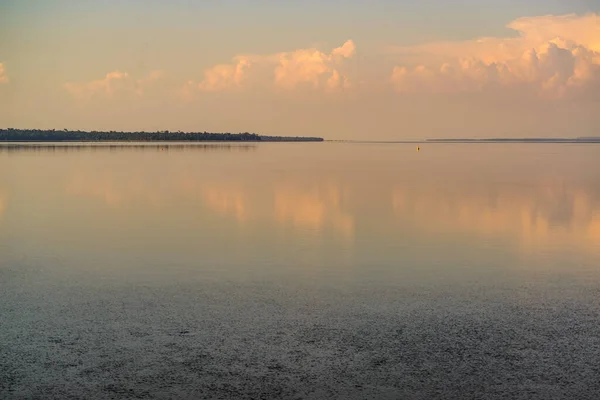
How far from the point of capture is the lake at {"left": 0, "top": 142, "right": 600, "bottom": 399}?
9.05 m

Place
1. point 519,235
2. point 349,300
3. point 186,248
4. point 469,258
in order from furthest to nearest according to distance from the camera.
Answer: point 519,235 → point 186,248 → point 469,258 → point 349,300

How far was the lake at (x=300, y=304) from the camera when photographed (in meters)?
9.05

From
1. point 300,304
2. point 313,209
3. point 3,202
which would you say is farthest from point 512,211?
Answer: point 3,202

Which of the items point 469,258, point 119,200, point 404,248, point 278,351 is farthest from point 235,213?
point 278,351

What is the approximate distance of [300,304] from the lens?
12805mm

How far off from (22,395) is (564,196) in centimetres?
3170

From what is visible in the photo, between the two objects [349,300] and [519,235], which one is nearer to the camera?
[349,300]

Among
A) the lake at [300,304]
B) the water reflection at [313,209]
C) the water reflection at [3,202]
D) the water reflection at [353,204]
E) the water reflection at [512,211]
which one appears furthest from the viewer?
the water reflection at [3,202]

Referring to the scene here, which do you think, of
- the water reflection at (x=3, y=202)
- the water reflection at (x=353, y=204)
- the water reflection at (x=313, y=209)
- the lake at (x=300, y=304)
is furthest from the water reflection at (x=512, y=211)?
the water reflection at (x=3, y=202)

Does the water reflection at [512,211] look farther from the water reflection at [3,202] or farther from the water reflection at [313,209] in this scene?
the water reflection at [3,202]

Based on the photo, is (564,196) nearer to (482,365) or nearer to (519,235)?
(519,235)

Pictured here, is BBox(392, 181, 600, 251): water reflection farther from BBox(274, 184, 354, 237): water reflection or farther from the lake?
BBox(274, 184, 354, 237): water reflection

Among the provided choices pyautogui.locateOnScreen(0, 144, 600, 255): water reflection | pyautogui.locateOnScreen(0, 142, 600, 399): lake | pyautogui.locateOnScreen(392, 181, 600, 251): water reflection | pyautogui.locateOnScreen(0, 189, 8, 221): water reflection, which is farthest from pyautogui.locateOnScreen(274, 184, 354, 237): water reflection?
pyautogui.locateOnScreen(0, 189, 8, 221): water reflection

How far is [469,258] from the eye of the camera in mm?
17672
